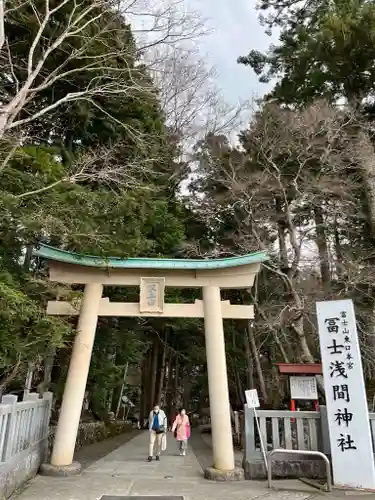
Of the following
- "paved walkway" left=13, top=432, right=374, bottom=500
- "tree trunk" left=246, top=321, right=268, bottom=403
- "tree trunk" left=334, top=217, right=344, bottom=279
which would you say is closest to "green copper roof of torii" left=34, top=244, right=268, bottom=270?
"paved walkway" left=13, top=432, right=374, bottom=500

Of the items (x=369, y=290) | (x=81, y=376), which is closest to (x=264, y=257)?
(x=81, y=376)

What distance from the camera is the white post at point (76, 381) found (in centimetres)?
770

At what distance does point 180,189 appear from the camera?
723 inches

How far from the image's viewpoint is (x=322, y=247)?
1528 centimetres

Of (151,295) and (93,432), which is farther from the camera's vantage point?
(93,432)

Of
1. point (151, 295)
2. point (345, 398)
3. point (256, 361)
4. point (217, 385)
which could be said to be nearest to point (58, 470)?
point (217, 385)

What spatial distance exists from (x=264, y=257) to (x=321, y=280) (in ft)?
24.5

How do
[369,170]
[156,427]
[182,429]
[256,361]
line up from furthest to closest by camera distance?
1. [256,361]
2. [369,170]
3. [182,429]
4. [156,427]

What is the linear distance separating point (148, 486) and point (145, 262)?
14.0ft

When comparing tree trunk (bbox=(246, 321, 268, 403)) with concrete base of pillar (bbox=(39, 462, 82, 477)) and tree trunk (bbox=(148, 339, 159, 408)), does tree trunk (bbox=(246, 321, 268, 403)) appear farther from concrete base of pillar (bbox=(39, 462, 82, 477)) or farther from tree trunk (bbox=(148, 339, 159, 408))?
concrete base of pillar (bbox=(39, 462, 82, 477))

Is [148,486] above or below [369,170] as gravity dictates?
below

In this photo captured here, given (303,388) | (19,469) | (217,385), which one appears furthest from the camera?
(303,388)

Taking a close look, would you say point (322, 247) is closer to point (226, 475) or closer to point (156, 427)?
point (156, 427)

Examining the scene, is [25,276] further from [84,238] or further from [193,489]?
[193,489]
